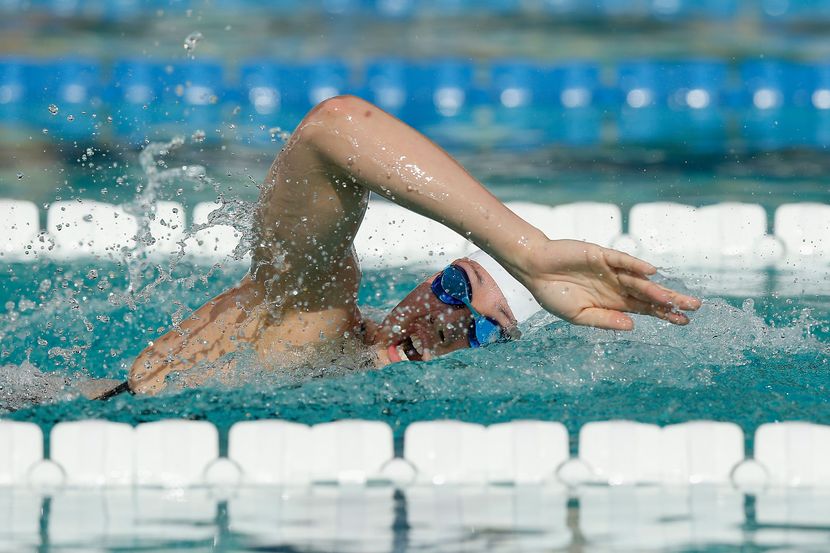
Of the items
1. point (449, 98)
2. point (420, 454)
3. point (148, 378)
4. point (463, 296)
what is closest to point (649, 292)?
point (463, 296)

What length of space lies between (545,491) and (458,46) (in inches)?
187

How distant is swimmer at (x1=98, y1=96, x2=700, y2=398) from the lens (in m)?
1.80

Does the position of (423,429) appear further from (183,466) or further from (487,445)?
(183,466)

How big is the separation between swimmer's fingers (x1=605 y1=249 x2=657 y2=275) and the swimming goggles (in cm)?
51

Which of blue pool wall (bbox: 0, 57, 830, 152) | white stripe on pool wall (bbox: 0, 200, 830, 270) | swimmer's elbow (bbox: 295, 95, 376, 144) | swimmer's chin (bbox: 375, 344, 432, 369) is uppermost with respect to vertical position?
blue pool wall (bbox: 0, 57, 830, 152)

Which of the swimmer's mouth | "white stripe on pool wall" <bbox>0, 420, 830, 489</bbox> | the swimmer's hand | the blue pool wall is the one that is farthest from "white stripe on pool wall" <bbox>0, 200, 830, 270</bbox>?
the swimmer's hand

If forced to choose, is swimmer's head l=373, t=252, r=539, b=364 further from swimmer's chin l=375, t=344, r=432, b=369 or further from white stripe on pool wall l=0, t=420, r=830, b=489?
white stripe on pool wall l=0, t=420, r=830, b=489

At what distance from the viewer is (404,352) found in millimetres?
2373

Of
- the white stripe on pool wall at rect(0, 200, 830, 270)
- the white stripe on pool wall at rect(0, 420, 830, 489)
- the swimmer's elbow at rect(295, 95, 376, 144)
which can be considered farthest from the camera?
the white stripe on pool wall at rect(0, 200, 830, 270)

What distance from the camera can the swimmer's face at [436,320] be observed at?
7.42 feet

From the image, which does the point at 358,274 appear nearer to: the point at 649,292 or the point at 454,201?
the point at 454,201

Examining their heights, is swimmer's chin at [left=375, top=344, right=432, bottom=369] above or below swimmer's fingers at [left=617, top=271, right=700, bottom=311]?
below

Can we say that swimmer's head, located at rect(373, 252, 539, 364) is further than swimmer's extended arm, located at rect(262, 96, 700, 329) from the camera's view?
Yes

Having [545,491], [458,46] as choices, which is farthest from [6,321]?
[458,46]
